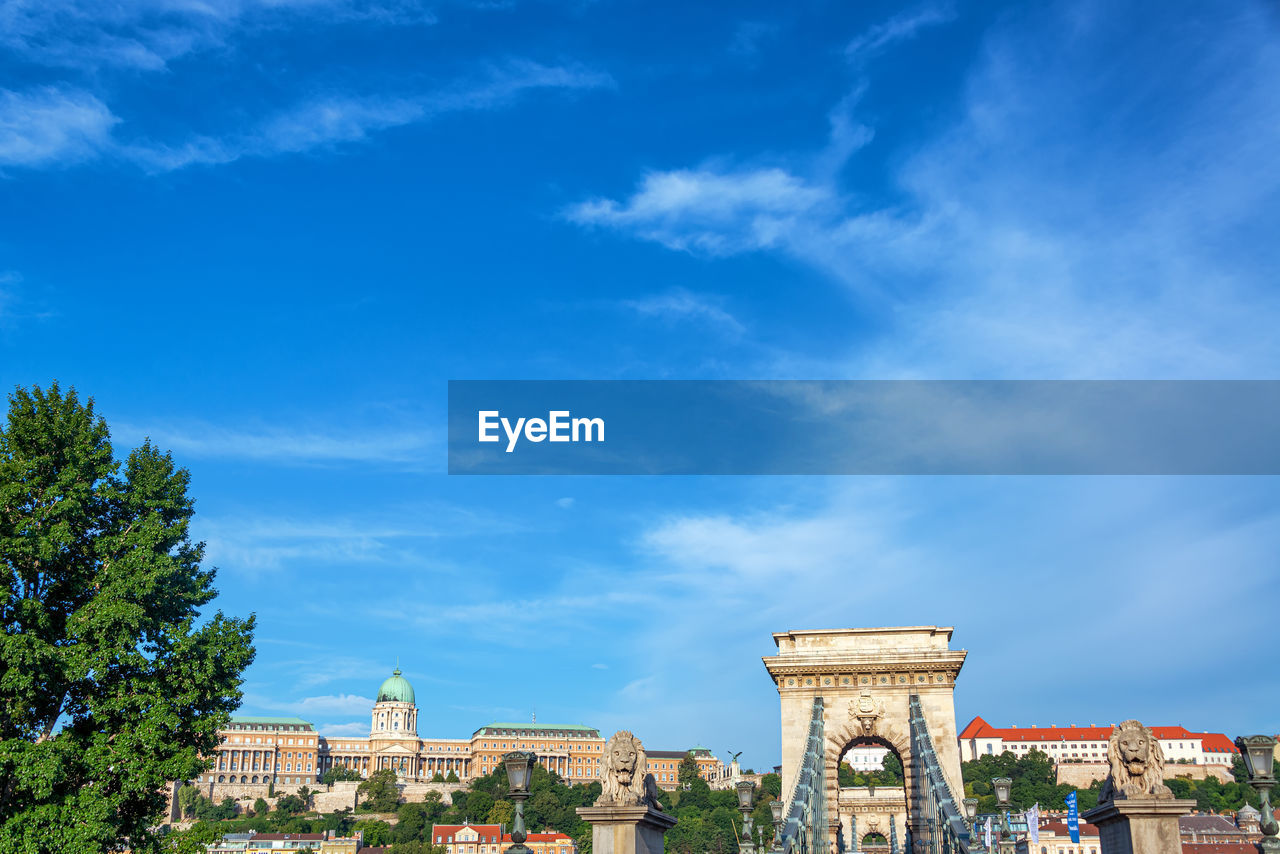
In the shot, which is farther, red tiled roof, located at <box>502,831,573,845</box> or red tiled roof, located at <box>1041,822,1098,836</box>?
red tiled roof, located at <box>502,831,573,845</box>

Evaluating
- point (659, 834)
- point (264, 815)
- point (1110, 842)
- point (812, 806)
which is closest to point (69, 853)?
point (659, 834)

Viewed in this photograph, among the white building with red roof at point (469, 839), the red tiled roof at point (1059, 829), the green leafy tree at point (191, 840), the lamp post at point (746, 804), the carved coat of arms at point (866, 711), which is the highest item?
the carved coat of arms at point (866, 711)

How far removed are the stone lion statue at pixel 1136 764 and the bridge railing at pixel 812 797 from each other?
1676 cm

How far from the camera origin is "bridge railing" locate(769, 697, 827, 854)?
34400mm

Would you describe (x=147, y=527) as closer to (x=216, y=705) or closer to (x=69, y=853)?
(x=216, y=705)

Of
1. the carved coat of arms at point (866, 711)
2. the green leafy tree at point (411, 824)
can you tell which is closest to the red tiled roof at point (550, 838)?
the green leafy tree at point (411, 824)

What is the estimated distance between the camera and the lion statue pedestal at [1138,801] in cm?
1549

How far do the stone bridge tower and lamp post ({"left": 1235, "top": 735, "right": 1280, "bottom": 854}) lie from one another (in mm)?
29340

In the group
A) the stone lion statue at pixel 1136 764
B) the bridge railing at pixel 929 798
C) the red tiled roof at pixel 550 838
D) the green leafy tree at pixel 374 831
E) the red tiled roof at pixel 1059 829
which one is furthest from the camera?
the green leafy tree at pixel 374 831

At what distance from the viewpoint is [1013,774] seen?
16950 cm

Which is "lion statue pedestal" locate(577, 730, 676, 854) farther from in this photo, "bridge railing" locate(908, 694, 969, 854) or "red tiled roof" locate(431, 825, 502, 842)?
"red tiled roof" locate(431, 825, 502, 842)

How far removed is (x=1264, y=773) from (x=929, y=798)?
27.8 m

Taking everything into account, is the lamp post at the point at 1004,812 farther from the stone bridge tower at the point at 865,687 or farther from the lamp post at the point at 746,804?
the stone bridge tower at the point at 865,687

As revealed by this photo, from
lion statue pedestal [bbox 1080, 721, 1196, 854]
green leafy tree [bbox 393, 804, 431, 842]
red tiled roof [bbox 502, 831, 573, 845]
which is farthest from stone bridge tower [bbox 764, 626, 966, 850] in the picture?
green leafy tree [bbox 393, 804, 431, 842]
